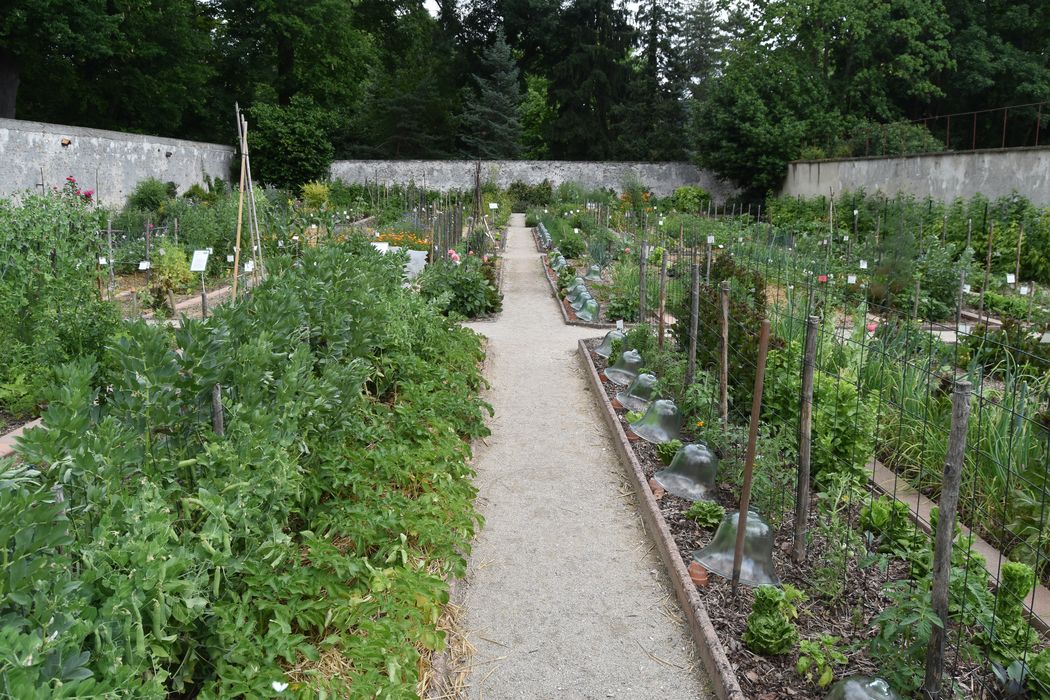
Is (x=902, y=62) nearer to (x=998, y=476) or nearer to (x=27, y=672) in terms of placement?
(x=998, y=476)

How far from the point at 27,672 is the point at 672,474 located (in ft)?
11.8

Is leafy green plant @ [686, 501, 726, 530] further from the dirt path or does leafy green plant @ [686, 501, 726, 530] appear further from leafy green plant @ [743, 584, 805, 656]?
leafy green plant @ [743, 584, 805, 656]

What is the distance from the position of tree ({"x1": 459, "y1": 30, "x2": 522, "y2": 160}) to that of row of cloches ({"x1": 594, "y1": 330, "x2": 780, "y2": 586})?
3085 centimetres

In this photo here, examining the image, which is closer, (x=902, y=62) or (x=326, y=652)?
(x=326, y=652)

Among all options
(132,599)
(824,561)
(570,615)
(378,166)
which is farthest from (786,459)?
(378,166)

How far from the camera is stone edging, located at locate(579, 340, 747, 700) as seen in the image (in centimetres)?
296

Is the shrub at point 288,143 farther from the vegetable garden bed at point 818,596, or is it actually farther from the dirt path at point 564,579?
the vegetable garden bed at point 818,596

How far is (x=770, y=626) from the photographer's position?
10.3 ft

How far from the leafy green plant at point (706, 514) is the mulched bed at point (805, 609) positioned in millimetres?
35

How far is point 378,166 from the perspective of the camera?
31.2 meters

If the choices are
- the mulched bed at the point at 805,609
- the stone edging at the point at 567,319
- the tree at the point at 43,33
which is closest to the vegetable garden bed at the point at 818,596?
the mulched bed at the point at 805,609

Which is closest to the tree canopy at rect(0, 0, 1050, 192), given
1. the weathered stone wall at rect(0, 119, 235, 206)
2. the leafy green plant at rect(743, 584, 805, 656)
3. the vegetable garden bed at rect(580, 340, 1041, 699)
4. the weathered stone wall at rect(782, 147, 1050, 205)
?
the weathered stone wall at rect(782, 147, 1050, 205)

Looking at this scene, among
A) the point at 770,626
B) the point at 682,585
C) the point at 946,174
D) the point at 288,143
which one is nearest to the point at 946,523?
the point at 770,626

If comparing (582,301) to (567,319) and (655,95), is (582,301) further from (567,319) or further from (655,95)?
(655,95)
